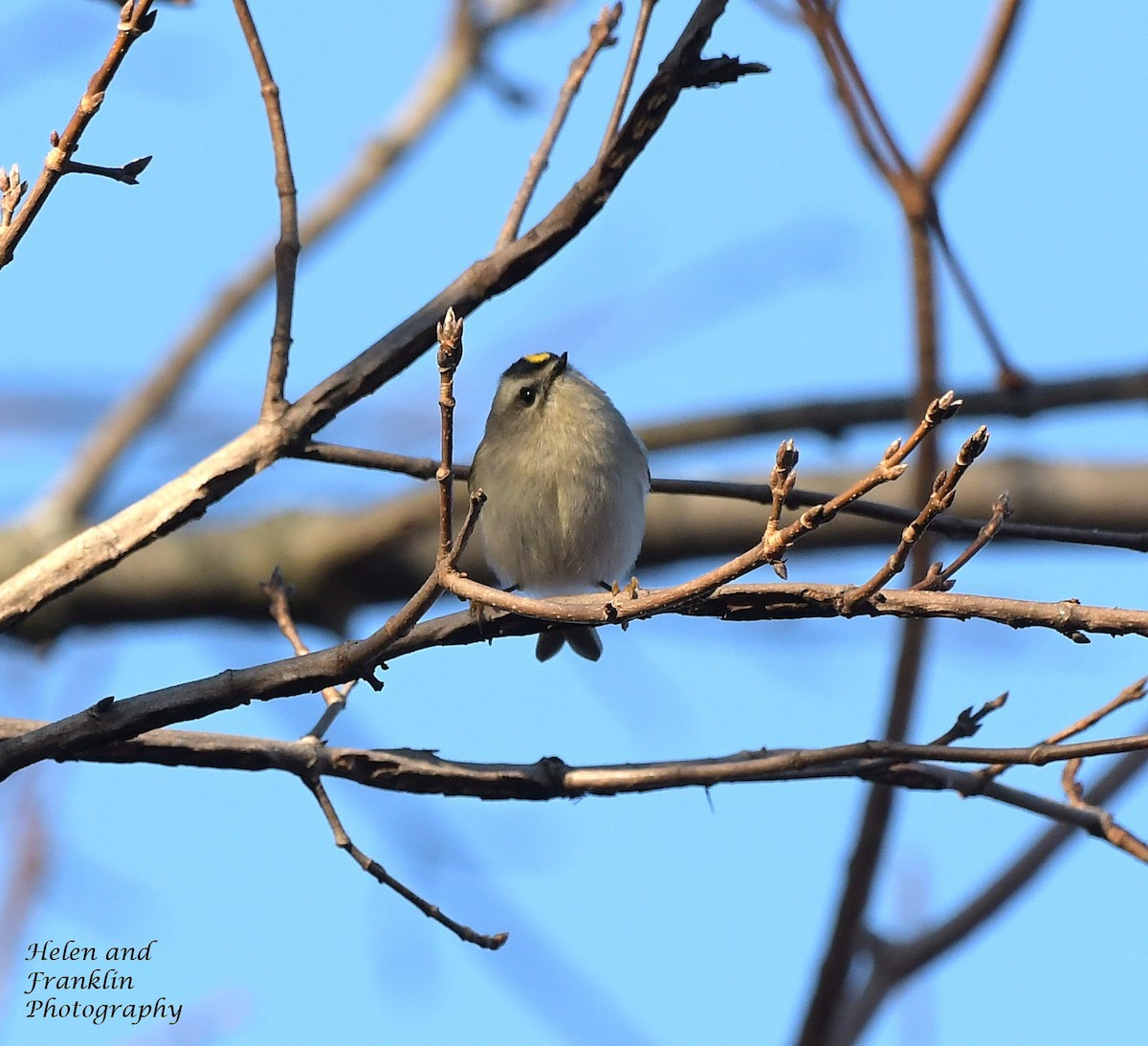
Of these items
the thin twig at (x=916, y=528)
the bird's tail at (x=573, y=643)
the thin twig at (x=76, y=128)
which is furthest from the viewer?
the bird's tail at (x=573, y=643)

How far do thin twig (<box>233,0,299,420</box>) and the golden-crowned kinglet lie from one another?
991 millimetres

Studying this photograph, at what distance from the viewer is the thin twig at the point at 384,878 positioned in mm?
2236

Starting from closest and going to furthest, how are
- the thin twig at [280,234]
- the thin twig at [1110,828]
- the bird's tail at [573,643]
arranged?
the thin twig at [1110,828]
the thin twig at [280,234]
the bird's tail at [573,643]

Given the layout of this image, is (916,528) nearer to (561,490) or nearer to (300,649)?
(300,649)

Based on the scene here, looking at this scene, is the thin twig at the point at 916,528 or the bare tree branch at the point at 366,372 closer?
the thin twig at the point at 916,528

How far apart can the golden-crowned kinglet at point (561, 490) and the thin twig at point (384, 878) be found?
1.27 meters

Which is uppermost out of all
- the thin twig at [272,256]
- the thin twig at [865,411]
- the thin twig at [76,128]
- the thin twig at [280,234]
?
the thin twig at [272,256]

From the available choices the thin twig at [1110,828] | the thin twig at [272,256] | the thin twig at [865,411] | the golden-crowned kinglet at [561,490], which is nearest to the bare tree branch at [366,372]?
the golden-crowned kinglet at [561,490]

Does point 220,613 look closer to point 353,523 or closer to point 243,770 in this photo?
point 353,523

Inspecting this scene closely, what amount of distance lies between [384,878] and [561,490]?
1403 mm

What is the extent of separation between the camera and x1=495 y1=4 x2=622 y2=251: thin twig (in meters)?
2.93

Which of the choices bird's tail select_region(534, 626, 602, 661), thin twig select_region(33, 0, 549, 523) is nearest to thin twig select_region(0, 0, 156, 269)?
bird's tail select_region(534, 626, 602, 661)

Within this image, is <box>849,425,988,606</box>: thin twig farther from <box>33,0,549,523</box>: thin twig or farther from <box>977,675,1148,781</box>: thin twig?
<box>33,0,549,523</box>: thin twig

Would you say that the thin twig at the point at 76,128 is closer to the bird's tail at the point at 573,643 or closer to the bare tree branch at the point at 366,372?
the bare tree branch at the point at 366,372
